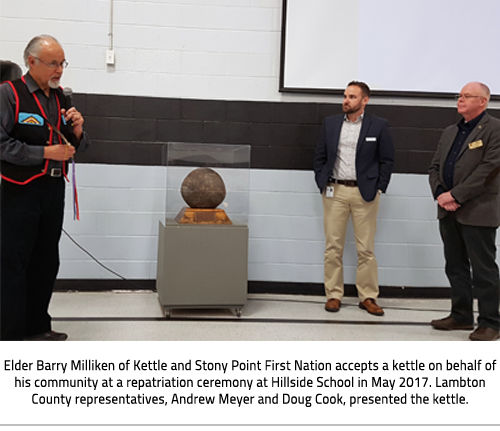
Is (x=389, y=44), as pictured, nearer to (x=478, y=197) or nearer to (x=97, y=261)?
(x=478, y=197)

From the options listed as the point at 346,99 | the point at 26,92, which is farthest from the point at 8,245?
the point at 346,99

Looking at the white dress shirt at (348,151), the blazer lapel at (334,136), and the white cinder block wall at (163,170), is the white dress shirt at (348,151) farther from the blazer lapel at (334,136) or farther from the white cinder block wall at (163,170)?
the white cinder block wall at (163,170)

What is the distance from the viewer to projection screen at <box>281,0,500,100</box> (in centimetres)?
411

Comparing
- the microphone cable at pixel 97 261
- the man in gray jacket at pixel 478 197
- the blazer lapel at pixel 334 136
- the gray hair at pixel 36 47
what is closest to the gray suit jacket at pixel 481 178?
the man in gray jacket at pixel 478 197

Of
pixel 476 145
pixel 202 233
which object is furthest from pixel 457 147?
pixel 202 233

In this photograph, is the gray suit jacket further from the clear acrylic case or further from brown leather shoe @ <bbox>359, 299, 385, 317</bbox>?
the clear acrylic case

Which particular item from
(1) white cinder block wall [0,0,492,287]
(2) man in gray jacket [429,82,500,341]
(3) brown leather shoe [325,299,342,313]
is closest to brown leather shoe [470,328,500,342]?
(2) man in gray jacket [429,82,500,341]

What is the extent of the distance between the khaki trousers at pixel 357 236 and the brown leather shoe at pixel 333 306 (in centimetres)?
3

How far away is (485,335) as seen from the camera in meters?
3.02

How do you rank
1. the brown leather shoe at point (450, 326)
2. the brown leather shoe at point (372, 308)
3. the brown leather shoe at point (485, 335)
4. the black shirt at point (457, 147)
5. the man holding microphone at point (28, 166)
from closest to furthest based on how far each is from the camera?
the man holding microphone at point (28, 166) < the brown leather shoe at point (485, 335) < the black shirt at point (457, 147) < the brown leather shoe at point (450, 326) < the brown leather shoe at point (372, 308)

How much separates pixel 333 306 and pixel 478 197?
4.28 feet

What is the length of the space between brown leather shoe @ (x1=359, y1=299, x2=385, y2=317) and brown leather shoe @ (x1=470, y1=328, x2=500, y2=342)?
0.74 m

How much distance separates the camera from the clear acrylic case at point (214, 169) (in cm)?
350
